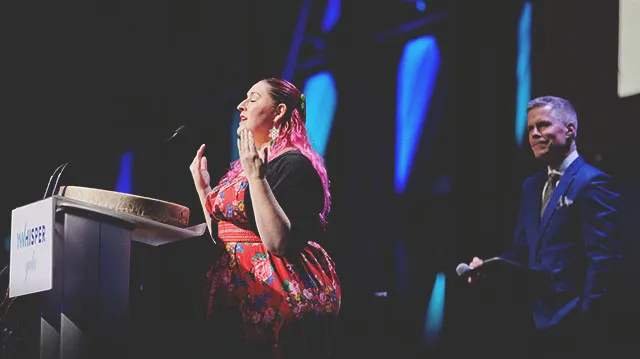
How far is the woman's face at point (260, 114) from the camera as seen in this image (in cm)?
296

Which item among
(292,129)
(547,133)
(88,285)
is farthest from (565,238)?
(88,285)

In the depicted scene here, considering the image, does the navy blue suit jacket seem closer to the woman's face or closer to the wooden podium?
the woman's face

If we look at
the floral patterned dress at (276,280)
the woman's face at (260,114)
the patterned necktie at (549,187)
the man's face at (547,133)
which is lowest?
the floral patterned dress at (276,280)

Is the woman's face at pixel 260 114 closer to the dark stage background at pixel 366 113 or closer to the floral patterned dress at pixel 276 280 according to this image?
the floral patterned dress at pixel 276 280

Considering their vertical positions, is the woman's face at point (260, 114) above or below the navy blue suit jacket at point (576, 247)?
above

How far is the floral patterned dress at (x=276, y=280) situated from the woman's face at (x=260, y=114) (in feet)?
0.62

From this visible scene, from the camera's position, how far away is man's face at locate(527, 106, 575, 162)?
8.95 feet

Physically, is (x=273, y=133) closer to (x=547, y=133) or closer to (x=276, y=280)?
(x=276, y=280)

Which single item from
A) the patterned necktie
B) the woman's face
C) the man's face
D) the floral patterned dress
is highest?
the woman's face

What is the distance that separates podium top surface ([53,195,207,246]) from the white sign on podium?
0.18 feet

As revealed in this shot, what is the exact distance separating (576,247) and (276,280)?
3.29ft

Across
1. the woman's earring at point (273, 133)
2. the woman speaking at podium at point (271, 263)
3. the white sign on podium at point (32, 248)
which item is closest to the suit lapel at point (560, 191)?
the woman speaking at podium at point (271, 263)

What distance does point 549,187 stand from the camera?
9.05ft

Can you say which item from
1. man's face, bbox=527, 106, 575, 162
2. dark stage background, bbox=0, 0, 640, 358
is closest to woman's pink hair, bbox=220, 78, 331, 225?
dark stage background, bbox=0, 0, 640, 358
